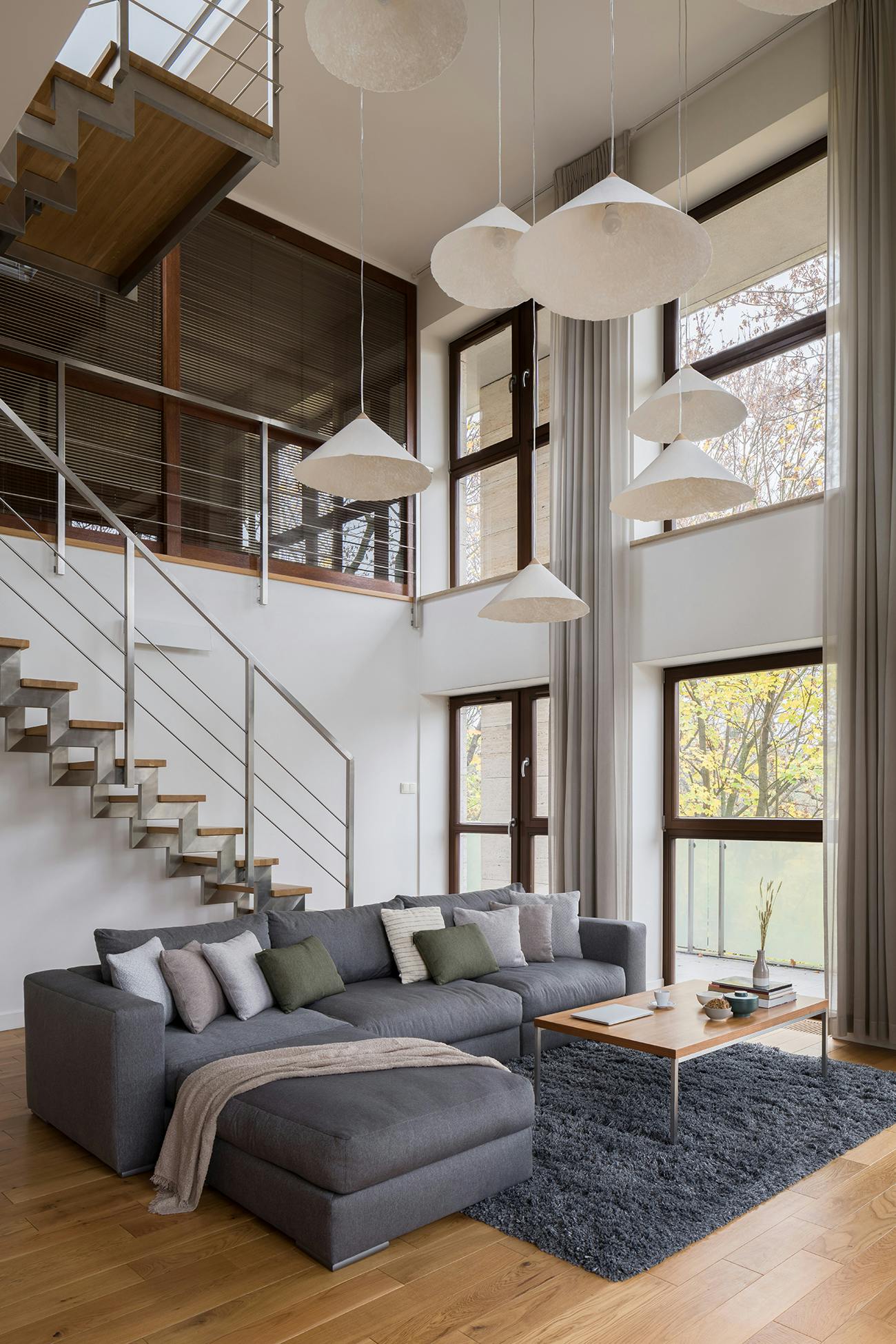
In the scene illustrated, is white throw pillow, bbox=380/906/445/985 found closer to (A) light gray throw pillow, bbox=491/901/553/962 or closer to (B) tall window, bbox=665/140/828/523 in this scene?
(A) light gray throw pillow, bbox=491/901/553/962

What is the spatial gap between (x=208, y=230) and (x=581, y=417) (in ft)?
9.82

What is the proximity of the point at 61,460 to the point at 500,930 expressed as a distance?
3723mm

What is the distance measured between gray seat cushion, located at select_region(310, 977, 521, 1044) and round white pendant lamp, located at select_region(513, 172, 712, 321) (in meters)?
2.86

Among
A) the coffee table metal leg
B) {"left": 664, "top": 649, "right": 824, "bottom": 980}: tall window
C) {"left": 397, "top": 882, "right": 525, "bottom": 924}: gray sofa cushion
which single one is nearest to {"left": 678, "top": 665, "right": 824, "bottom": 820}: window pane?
{"left": 664, "top": 649, "right": 824, "bottom": 980}: tall window

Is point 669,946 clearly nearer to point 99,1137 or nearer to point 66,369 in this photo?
point 99,1137

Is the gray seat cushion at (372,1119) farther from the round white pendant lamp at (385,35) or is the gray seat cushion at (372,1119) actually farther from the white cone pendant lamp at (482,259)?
the round white pendant lamp at (385,35)

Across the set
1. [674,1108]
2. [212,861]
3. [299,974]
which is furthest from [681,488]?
[212,861]

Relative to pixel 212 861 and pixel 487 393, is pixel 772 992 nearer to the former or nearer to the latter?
pixel 212 861

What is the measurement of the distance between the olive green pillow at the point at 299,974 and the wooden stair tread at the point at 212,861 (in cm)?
136

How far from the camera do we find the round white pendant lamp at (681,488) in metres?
3.38

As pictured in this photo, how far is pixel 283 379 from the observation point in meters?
7.48

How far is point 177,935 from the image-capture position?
4.15 meters

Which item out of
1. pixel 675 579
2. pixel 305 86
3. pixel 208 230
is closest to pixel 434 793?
pixel 675 579

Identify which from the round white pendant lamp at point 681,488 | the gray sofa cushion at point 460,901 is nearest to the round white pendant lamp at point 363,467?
the round white pendant lamp at point 681,488
